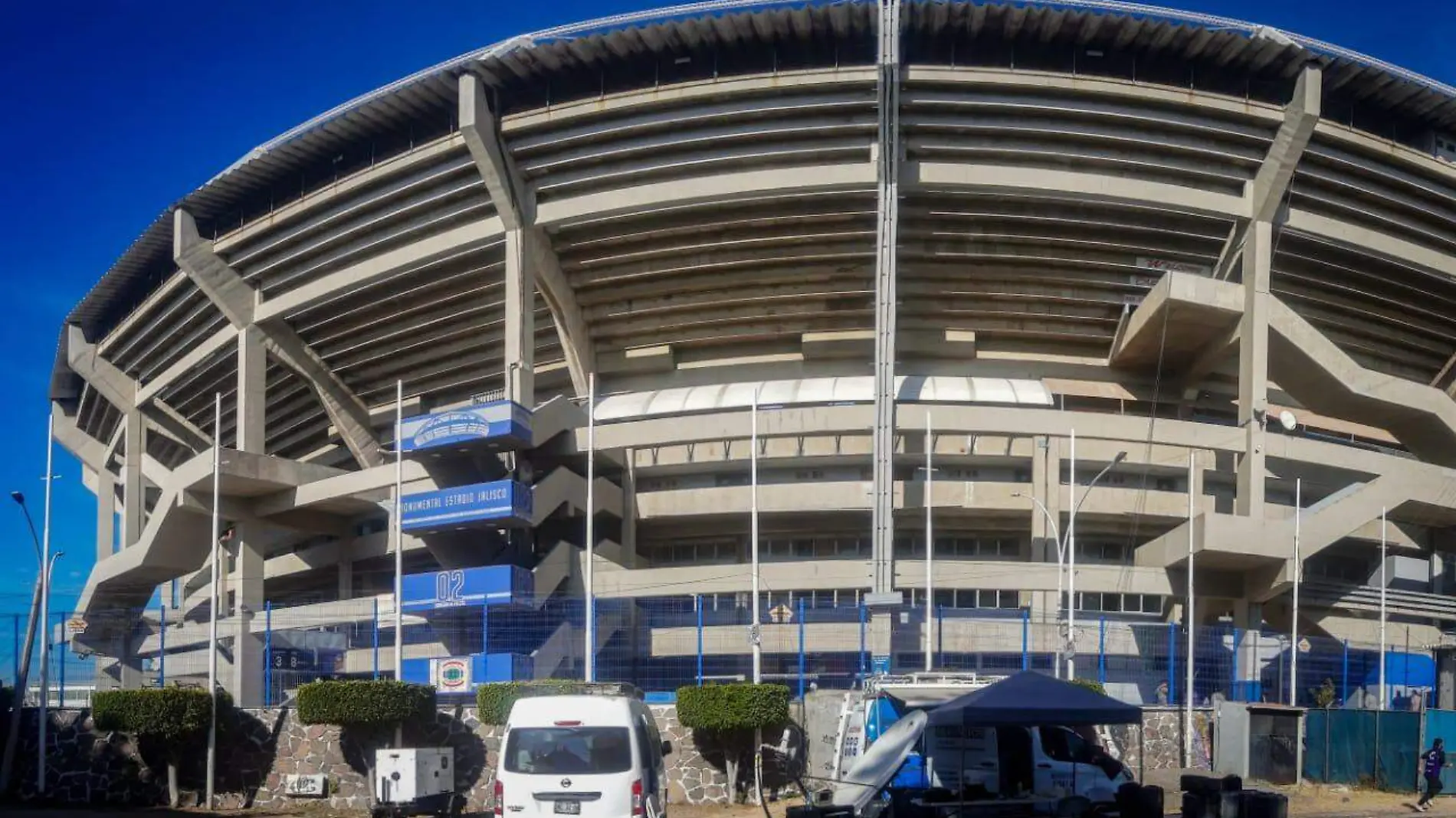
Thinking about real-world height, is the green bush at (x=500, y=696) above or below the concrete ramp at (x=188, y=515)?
below

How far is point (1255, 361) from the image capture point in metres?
40.6

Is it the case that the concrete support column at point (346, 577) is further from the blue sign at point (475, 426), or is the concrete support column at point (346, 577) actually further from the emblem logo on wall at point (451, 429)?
the emblem logo on wall at point (451, 429)

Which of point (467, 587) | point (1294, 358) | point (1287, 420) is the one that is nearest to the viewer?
point (467, 587)

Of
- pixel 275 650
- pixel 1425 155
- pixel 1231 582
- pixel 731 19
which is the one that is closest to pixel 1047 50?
pixel 731 19

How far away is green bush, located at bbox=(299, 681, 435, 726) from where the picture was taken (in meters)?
23.4

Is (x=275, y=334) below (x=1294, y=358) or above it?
above

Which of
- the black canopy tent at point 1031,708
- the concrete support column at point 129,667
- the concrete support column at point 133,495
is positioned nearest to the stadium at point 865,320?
the concrete support column at point 129,667

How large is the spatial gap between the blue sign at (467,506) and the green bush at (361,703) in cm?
1590

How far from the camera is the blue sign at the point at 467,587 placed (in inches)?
1533

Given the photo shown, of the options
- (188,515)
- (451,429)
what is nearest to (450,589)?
(451,429)

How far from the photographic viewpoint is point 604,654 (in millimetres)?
29750

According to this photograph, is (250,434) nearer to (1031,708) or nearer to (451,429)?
(451,429)

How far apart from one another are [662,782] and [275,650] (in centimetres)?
1557

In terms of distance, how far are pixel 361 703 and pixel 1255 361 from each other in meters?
Result: 28.8
